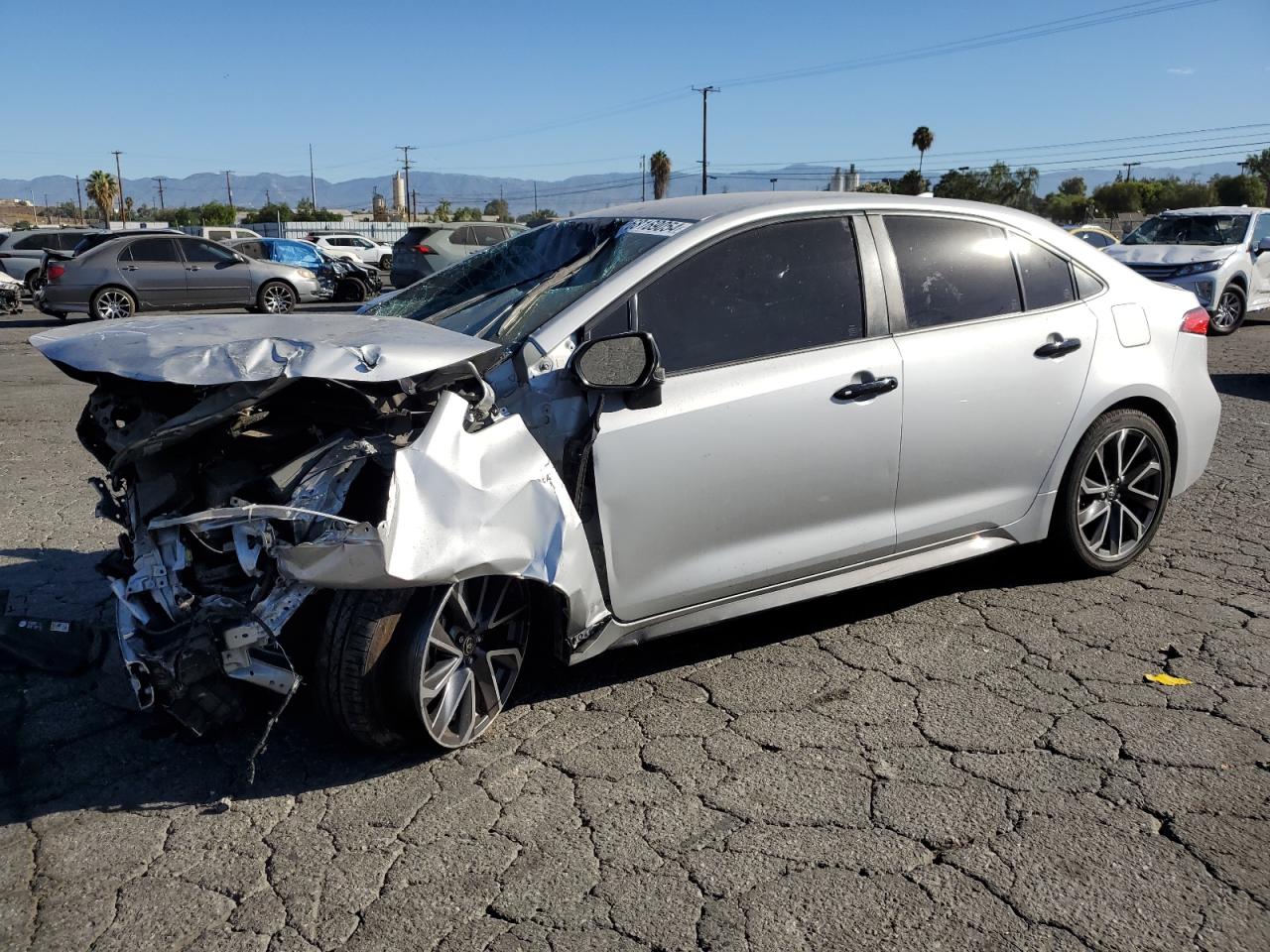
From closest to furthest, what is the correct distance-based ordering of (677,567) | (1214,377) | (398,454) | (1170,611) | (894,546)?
(398,454) < (677,567) < (894,546) < (1170,611) < (1214,377)

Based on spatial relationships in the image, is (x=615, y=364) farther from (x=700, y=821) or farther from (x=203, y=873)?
(x=203, y=873)

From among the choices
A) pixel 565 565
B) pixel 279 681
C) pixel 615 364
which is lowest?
pixel 279 681

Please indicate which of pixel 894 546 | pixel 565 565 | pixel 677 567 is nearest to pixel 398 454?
pixel 565 565

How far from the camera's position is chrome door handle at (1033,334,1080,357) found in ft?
14.5

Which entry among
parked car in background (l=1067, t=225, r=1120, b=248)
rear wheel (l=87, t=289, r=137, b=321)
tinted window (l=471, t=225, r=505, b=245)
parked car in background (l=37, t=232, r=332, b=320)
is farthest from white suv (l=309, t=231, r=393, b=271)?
parked car in background (l=1067, t=225, r=1120, b=248)

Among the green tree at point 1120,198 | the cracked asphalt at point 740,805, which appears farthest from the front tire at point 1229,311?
the green tree at point 1120,198

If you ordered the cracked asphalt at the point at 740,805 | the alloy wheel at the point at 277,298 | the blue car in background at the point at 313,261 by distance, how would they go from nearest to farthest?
the cracked asphalt at the point at 740,805 → the alloy wheel at the point at 277,298 → the blue car in background at the point at 313,261

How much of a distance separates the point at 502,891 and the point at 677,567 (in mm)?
1261

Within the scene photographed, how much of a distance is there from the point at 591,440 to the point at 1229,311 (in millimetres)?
14958

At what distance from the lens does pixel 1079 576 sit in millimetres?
4992

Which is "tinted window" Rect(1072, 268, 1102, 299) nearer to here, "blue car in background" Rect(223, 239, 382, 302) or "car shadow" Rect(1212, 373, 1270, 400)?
"car shadow" Rect(1212, 373, 1270, 400)

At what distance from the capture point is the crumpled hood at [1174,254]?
585 inches

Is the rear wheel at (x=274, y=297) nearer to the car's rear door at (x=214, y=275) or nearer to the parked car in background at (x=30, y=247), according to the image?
the car's rear door at (x=214, y=275)

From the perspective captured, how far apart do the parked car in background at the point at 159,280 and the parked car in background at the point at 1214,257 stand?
1416cm
